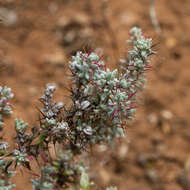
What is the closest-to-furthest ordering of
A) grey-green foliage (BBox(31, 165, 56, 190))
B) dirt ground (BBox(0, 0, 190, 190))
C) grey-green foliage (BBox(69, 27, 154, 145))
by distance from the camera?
grey-green foliage (BBox(69, 27, 154, 145)), grey-green foliage (BBox(31, 165, 56, 190)), dirt ground (BBox(0, 0, 190, 190))

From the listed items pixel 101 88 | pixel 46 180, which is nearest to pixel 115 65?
pixel 46 180

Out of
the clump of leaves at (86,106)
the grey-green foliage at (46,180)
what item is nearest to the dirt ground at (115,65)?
the grey-green foliage at (46,180)

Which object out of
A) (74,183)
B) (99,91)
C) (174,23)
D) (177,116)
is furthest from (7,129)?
(174,23)

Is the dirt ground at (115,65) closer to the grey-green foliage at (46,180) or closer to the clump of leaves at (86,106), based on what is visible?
the grey-green foliage at (46,180)

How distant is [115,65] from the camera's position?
348cm

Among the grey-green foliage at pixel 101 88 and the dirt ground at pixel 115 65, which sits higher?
the dirt ground at pixel 115 65

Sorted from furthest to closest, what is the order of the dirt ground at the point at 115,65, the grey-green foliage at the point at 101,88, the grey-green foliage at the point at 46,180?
the dirt ground at the point at 115,65 → the grey-green foliage at the point at 46,180 → the grey-green foliage at the point at 101,88

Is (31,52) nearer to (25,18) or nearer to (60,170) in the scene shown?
(25,18)

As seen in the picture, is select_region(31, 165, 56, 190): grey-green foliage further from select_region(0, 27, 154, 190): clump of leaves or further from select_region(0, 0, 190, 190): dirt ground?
select_region(0, 0, 190, 190): dirt ground

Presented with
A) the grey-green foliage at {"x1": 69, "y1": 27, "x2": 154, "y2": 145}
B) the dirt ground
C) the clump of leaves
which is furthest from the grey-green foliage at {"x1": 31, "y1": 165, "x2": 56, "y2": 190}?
the dirt ground

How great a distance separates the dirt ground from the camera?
3508mm

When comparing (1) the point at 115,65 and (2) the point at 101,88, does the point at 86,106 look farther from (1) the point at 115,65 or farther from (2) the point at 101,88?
(1) the point at 115,65

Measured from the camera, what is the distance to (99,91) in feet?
5.00

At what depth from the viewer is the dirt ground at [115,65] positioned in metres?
3.51
